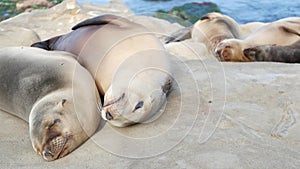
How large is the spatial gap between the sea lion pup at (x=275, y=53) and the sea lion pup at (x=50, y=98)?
7.06 feet

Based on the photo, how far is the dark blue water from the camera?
1150 cm

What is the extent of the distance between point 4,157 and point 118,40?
3.89 ft

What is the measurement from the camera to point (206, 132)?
7.98 feet

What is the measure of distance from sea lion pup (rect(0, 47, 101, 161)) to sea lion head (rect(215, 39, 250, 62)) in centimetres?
207

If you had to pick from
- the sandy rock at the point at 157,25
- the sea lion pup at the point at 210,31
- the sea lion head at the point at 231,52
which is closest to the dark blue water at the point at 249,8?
the sandy rock at the point at 157,25

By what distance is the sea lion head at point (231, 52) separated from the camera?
4617 mm

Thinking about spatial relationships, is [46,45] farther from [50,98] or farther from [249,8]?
[249,8]

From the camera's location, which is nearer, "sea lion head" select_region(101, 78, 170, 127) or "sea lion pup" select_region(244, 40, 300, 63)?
"sea lion head" select_region(101, 78, 170, 127)

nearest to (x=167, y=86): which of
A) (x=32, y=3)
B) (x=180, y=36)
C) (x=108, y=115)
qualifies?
(x=108, y=115)

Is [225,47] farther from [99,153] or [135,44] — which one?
[99,153]

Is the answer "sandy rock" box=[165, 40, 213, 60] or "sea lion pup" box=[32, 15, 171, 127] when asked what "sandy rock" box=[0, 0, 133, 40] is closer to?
"sandy rock" box=[165, 40, 213, 60]

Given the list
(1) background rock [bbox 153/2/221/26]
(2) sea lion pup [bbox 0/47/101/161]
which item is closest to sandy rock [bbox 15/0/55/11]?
(1) background rock [bbox 153/2/221/26]

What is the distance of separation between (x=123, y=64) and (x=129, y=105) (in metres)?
0.45

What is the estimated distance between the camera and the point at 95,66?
297 cm
